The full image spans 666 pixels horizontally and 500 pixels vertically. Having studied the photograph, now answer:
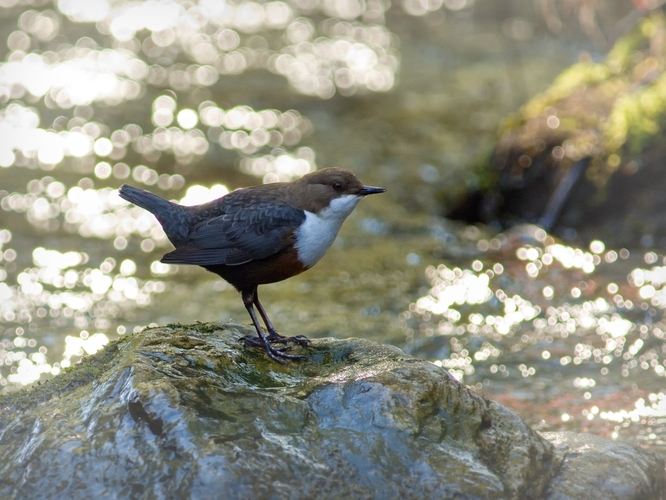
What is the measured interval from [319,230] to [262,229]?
0.29m

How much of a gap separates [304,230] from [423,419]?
1.31 metres

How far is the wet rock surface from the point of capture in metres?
2.73

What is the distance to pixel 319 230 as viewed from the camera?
4.12 m

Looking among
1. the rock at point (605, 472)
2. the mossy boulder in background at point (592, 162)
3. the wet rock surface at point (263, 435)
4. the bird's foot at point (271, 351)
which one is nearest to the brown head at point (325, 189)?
the bird's foot at point (271, 351)

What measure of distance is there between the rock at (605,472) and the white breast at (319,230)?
4.68 ft

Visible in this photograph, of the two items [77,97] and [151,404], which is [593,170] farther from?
[77,97]

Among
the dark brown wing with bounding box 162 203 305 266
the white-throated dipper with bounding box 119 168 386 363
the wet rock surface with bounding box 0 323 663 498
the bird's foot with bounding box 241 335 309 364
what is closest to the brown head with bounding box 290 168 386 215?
the white-throated dipper with bounding box 119 168 386 363

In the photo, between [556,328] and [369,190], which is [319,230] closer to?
[369,190]

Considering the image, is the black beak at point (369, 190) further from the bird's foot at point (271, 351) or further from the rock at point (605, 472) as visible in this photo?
the rock at point (605, 472)

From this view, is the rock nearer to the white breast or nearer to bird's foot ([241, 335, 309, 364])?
bird's foot ([241, 335, 309, 364])

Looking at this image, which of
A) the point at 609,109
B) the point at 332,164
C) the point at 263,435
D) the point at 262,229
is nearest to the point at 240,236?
the point at 262,229

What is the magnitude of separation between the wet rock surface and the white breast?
73cm

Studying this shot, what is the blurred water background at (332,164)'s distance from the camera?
5.58 metres

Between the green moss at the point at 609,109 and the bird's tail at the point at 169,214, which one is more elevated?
the green moss at the point at 609,109
